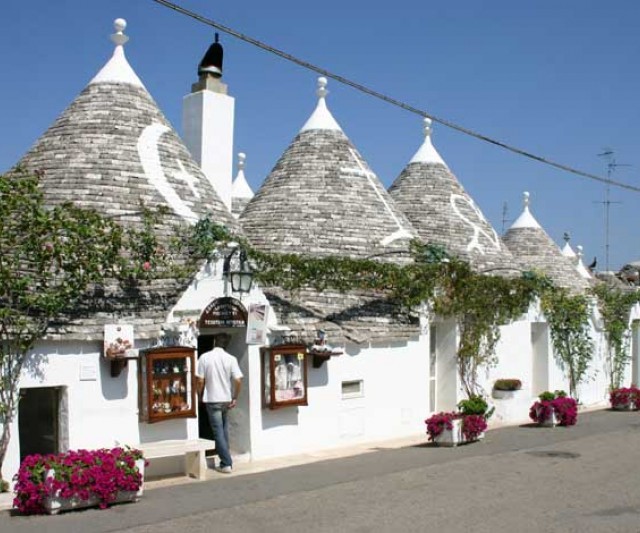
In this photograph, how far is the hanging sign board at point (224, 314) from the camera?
412 inches

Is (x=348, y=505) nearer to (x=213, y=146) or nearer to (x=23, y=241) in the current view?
(x=23, y=241)

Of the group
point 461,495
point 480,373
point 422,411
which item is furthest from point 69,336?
point 480,373

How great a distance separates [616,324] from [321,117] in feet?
30.2

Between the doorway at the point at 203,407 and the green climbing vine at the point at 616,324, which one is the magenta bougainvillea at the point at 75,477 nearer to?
the doorway at the point at 203,407

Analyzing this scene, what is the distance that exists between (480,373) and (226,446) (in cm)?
748

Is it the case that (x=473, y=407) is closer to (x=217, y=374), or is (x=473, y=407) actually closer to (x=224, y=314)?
(x=224, y=314)

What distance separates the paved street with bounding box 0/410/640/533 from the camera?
755cm

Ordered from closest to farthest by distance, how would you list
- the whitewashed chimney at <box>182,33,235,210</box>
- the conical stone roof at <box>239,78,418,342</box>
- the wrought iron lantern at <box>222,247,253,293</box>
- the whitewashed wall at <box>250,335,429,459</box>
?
the wrought iron lantern at <box>222,247,253,293</box>, the whitewashed wall at <box>250,335,429,459</box>, the conical stone roof at <box>239,78,418,342</box>, the whitewashed chimney at <box>182,33,235,210</box>

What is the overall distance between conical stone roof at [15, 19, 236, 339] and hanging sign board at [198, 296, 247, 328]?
472mm

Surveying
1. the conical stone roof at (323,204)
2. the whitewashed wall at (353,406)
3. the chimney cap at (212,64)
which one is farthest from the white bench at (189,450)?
the chimney cap at (212,64)

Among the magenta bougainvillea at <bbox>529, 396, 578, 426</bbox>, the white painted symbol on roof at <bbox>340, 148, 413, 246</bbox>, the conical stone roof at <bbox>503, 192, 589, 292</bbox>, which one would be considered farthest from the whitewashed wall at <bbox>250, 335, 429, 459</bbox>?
the conical stone roof at <bbox>503, 192, 589, 292</bbox>

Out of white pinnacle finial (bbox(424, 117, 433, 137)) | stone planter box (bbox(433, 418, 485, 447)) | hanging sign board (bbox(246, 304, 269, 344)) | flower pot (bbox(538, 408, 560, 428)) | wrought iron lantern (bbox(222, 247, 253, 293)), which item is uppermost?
white pinnacle finial (bbox(424, 117, 433, 137))

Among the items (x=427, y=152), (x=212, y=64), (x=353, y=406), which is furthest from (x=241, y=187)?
(x=353, y=406)

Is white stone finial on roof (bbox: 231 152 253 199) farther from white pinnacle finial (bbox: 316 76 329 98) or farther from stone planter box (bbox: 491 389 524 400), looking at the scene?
stone planter box (bbox: 491 389 524 400)
